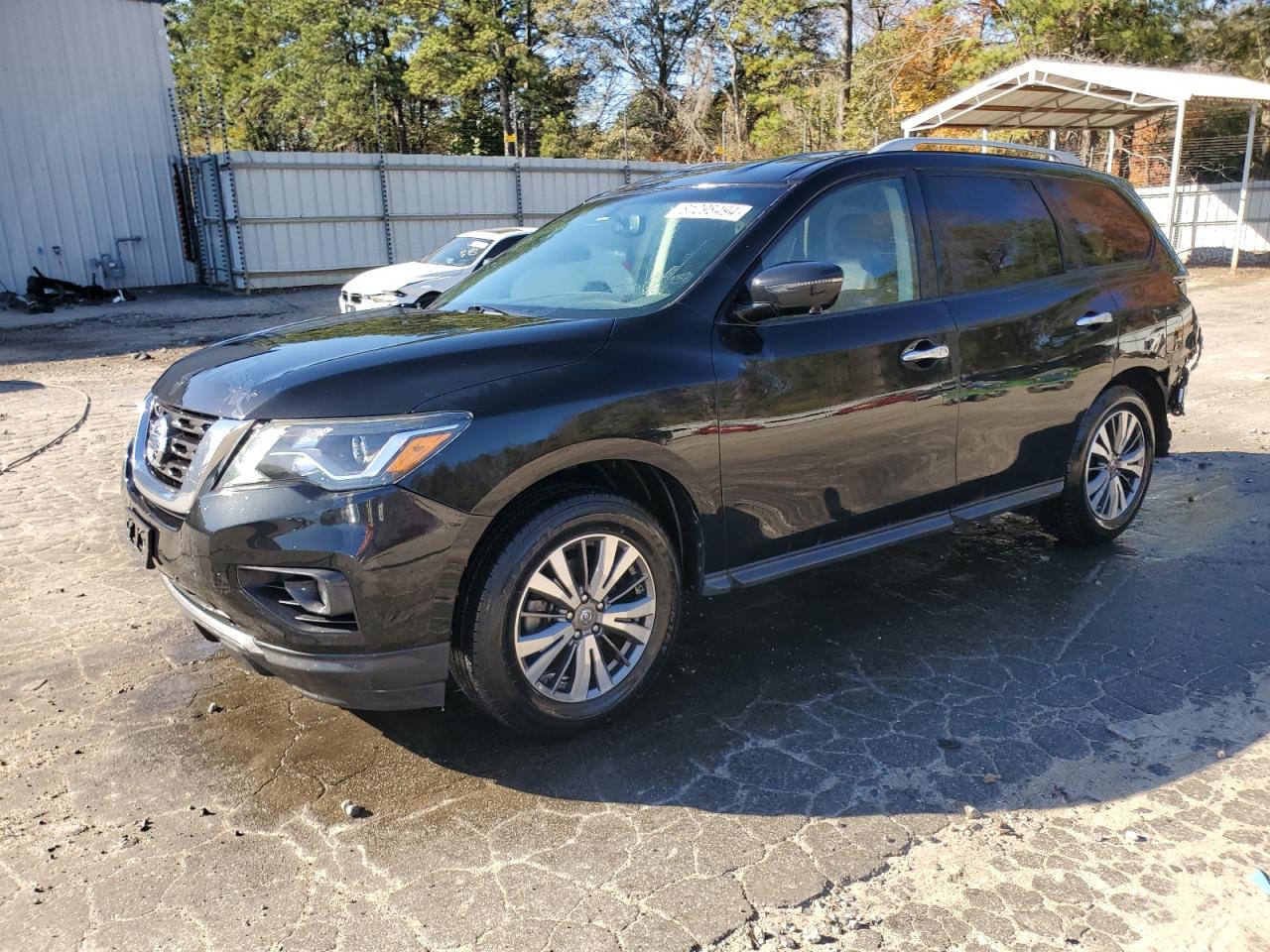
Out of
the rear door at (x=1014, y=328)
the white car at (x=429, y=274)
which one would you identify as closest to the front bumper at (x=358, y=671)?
the rear door at (x=1014, y=328)

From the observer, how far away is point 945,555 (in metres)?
5.22

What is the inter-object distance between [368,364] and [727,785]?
5.61 feet

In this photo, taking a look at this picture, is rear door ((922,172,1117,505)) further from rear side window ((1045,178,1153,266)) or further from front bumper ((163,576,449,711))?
front bumper ((163,576,449,711))

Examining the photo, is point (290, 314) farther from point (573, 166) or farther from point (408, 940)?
point (408, 940)

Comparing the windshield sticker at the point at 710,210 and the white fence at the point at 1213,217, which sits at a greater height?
the windshield sticker at the point at 710,210

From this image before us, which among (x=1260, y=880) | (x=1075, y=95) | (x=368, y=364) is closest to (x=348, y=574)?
(x=368, y=364)

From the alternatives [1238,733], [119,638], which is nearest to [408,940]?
[119,638]

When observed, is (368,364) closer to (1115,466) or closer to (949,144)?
(949,144)

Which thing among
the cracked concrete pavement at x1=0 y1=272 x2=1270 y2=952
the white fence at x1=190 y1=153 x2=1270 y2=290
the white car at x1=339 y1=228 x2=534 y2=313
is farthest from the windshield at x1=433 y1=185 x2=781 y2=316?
the white fence at x1=190 y1=153 x2=1270 y2=290

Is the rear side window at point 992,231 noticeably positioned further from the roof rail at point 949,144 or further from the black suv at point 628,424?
the roof rail at point 949,144

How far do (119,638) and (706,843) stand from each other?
283 centimetres

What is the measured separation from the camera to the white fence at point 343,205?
65.3 feet

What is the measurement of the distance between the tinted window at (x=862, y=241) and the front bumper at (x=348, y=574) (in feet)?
5.71

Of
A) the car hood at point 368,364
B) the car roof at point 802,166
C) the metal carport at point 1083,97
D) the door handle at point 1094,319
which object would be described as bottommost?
the door handle at point 1094,319
